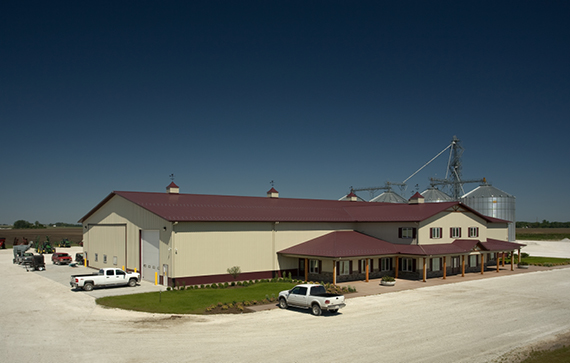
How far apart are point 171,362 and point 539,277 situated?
42030 millimetres

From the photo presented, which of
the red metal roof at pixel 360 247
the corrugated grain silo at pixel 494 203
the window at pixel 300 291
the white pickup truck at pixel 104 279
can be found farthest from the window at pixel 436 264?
the corrugated grain silo at pixel 494 203

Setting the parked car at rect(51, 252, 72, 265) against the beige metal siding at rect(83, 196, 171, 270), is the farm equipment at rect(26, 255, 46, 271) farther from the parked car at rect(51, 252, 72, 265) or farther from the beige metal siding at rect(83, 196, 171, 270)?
the parked car at rect(51, 252, 72, 265)

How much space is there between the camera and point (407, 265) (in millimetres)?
44094

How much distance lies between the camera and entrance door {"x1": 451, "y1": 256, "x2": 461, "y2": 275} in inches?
1860

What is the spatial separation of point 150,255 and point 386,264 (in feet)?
75.0

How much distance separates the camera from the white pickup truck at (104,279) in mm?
32844

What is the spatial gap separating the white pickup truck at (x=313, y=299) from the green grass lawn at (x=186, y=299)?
3338mm

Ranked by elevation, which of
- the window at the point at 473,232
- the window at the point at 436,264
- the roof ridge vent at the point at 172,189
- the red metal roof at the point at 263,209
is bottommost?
the window at the point at 436,264

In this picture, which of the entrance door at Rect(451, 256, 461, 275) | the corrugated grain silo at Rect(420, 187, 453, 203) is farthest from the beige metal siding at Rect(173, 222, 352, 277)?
the corrugated grain silo at Rect(420, 187, 453, 203)

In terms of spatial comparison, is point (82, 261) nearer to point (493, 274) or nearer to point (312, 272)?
point (312, 272)

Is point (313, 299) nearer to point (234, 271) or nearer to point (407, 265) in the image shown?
point (234, 271)

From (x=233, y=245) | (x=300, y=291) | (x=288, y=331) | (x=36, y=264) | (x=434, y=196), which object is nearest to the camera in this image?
(x=288, y=331)

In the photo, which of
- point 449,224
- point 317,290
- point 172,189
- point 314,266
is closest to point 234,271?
point 314,266

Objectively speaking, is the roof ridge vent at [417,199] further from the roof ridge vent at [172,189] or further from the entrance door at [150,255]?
the entrance door at [150,255]
